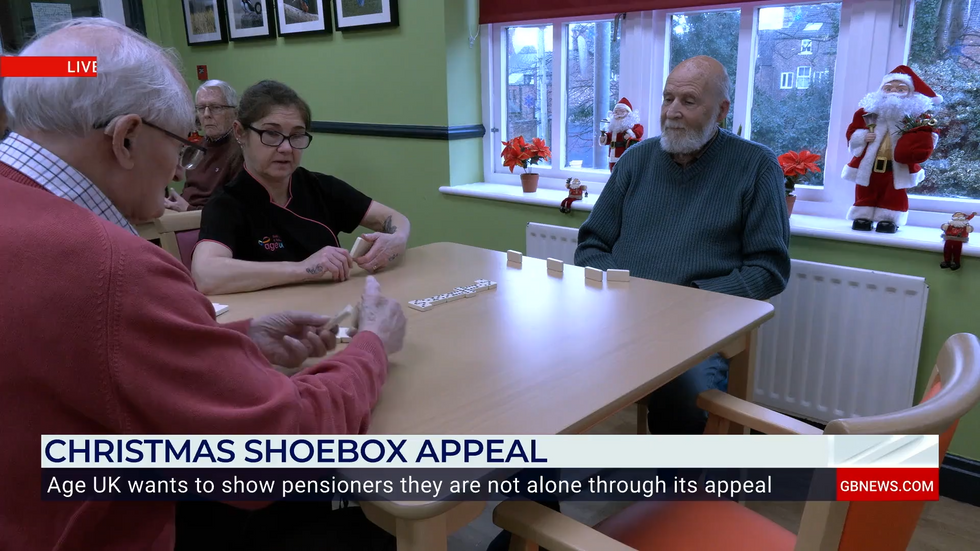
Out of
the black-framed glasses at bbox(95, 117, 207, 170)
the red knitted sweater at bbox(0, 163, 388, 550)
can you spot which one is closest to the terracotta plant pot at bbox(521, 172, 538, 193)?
the black-framed glasses at bbox(95, 117, 207, 170)

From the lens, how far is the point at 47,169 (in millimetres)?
821

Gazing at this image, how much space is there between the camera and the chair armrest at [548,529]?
3.02 feet

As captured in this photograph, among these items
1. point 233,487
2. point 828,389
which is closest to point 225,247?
point 233,487

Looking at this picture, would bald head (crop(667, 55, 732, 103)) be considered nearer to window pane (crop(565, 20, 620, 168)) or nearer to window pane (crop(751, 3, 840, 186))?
window pane (crop(751, 3, 840, 186))

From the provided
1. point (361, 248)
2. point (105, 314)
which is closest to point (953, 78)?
point (361, 248)

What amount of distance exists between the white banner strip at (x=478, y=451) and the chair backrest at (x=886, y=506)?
0.05ft

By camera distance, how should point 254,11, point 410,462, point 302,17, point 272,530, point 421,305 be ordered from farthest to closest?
point 254,11
point 302,17
point 421,305
point 272,530
point 410,462

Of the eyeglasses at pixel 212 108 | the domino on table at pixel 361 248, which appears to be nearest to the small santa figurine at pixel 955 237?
the domino on table at pixel 361 248

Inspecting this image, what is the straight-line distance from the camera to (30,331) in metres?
0.73

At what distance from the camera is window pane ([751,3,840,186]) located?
2299mm

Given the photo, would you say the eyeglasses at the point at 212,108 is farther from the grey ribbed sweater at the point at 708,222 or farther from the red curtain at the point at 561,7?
the grey ribbed sweater at the point at 708,222

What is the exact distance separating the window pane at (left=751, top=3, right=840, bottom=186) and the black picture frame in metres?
2.58

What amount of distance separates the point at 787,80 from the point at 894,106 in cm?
45

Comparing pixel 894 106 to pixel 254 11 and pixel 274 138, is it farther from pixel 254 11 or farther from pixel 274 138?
pixel 254 11
